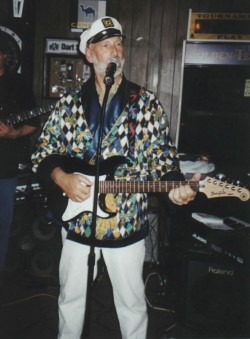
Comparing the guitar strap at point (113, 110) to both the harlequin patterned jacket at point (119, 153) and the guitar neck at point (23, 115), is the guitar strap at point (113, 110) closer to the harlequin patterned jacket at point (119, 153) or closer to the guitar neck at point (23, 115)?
the harlequin patterned jacket at point (119, 153)

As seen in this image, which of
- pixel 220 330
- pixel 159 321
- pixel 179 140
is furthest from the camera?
pixel 179 140

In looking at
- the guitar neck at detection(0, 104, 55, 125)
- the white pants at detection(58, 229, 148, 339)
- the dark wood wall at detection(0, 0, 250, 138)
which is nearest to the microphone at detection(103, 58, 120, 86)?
the white pants at detection(58, 229, 148, 339)

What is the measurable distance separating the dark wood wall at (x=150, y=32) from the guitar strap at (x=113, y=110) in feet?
6.60

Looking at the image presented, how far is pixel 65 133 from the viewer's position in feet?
6.66

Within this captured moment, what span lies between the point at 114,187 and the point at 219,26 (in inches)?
107

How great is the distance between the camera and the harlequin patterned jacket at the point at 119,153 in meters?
1.90

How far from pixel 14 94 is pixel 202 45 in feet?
6.89

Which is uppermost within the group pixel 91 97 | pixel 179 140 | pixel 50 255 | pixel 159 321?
pixel 91 97

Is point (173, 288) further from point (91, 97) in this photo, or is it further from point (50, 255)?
point (91, 97)

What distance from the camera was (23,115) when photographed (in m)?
3.15

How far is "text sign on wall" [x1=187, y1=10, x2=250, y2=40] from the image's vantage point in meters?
3.69

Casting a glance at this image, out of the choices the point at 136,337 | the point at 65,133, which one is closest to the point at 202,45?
the point at 65,133

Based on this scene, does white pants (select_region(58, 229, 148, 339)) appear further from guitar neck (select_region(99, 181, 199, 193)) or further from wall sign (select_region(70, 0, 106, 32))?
wall sign (select_region(70, 0, 106, 32))

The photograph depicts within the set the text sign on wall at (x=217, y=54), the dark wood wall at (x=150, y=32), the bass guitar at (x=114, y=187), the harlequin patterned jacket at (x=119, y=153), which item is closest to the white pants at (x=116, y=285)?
the harlequin patterned jacket at (x=119, y=153)
